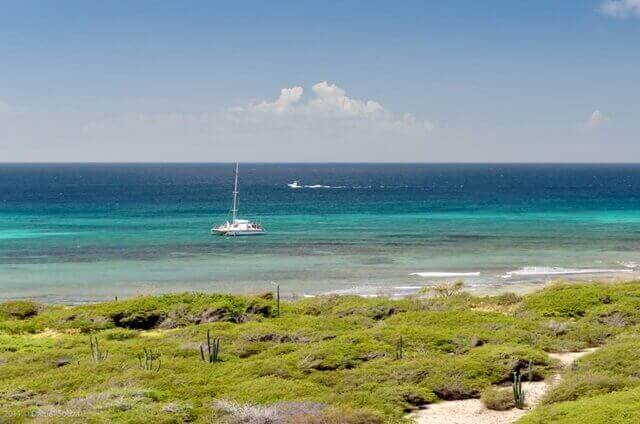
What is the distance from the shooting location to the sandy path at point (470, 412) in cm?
1673

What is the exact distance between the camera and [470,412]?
17.5 metres

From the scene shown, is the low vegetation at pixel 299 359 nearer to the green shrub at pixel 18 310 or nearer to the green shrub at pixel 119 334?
the green shrub at pixel 119 334

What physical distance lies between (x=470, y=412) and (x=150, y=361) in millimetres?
9747

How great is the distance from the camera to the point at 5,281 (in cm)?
4847

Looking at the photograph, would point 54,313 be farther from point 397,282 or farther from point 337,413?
point 397,282

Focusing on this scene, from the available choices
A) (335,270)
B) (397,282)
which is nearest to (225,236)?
(335,270)

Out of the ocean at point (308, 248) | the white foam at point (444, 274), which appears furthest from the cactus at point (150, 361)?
the white foam at point (444, 274)

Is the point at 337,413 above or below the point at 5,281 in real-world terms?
above

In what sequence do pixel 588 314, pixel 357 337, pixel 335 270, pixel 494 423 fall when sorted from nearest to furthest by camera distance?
pixel 494 423, pixel 357 337, pixel 588 314, pixel 335 270

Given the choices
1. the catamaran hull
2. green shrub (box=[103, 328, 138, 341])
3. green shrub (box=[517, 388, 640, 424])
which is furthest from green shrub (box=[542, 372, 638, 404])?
the catamaran hull

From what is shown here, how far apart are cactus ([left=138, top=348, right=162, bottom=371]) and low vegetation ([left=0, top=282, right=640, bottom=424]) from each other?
5 centimetres

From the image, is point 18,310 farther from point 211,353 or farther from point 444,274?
point 444,274

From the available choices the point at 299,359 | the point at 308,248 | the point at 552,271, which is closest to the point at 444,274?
the point at 552,271

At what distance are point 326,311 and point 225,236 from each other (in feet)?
145
